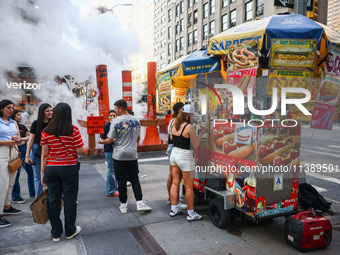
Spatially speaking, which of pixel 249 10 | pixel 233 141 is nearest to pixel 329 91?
pixel 233 141

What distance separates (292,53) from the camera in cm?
338

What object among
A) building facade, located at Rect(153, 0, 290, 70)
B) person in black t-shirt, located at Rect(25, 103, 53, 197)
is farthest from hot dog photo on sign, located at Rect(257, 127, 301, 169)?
building facade, located at Rect(153, 0, 290, 70)

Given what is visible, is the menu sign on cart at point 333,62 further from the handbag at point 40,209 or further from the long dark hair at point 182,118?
the handbag at point 40,209

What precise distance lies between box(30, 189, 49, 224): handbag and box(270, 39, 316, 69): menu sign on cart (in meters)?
3.46

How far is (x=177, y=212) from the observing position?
13.7ft

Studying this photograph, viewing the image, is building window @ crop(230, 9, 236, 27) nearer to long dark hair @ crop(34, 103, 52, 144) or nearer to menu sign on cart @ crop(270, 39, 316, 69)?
menu sign on cart @ crop(270, 39, 316, 69)

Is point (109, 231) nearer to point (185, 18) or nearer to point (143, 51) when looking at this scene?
point (143, 51)

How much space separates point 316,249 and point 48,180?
3.44 m

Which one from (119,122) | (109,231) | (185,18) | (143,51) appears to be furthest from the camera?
(185,18)

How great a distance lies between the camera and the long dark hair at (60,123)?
10.4 feet

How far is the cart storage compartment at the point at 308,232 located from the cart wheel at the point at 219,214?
0.81m

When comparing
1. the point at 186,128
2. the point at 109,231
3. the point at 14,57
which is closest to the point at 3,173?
the point at 109,231

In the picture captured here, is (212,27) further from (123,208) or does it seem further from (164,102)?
(123,208)

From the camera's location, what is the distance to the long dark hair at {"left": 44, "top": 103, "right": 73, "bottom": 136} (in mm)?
3174
